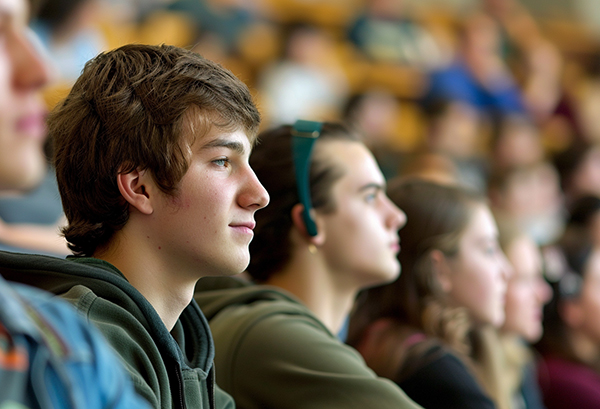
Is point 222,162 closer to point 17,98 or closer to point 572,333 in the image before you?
point 17,98

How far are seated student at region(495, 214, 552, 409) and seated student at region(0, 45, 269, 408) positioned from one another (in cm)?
156

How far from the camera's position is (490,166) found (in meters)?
5.28

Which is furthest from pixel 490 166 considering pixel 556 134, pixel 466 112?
pixel 556 134

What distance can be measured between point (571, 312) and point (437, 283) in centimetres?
106

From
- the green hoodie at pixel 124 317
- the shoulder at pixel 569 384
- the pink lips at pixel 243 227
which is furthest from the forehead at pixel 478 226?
the green hoodie at pixel 124 317

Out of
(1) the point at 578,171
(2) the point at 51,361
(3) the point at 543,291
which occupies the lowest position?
(1) the point at 578,171

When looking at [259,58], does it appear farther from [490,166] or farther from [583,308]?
[583,308]

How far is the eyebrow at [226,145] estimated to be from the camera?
1064 millimetres

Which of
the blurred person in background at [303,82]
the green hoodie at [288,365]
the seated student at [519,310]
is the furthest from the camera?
the blurred person in background at [303,82]

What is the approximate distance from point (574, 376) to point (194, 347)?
75.8 inches

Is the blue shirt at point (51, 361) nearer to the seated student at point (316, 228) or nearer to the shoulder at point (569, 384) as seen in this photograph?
the seated student at point (316, 228)

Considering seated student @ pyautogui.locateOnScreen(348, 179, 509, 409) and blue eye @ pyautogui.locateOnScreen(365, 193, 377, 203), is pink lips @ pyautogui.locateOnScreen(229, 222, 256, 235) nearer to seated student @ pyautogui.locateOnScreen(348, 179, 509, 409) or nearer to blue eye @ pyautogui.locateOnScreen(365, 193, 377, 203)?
blue eye @ pyautogui.locateOnScreen(365, 193, 377, 203)

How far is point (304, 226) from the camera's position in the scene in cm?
175

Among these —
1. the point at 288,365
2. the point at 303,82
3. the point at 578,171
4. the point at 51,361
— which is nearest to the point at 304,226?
the point at 288,365
